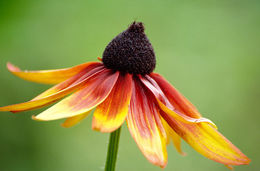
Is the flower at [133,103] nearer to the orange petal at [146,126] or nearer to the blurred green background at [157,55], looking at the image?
the orange petal at [146,126]

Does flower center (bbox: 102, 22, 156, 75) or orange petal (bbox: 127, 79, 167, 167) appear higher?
flower center (bbox: 102, 22, 156, 75)

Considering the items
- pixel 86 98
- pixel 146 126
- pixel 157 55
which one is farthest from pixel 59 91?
pixel 157 55

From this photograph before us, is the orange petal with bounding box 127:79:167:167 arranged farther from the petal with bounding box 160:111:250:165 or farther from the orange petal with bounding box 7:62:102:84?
the orange petal with bounding box 7:62:102:84

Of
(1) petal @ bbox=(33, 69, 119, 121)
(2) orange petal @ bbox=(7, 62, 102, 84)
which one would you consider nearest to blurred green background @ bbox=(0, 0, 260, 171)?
(2) orange petal @ bbox=(7, 62, 102, 84)

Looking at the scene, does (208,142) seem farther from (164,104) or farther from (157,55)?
(157,55)

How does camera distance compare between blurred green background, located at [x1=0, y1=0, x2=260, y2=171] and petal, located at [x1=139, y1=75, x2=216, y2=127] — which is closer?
petal, located at [x1=139, y1=75, x2=216, y2=127]

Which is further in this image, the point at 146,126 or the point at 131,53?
the point at 131,53

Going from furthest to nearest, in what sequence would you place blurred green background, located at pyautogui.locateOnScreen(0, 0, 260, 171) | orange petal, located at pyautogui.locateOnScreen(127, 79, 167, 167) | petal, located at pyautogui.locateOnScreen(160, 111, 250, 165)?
blurred green background, located at pyautogui.locateOnScreen(0, 0, 260, 171) < petal, located at pyautogui.locateOnScreen(160, 111, 250, 165) < orange petal, located at pyautogui.locateOnScreen(127, 79, 167, 167)
